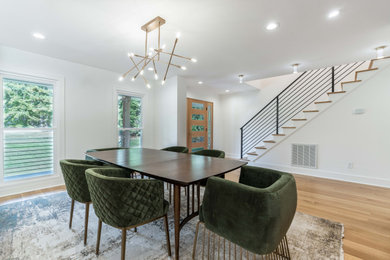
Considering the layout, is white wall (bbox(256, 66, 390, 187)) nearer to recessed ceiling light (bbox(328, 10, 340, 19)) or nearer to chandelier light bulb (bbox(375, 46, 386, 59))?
chandelier light bulb (bbox(375, 46, 386, 59))

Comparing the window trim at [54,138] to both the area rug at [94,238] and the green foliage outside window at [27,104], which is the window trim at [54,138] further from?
the area rug at [94,238]

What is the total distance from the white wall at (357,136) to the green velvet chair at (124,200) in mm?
4225

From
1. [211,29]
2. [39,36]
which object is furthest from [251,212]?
[39,36]

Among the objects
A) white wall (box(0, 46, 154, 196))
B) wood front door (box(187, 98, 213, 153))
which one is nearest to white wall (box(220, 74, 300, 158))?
wood front door (box(187, 98, 213, 153))

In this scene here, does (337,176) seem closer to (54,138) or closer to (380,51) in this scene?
(380,51)

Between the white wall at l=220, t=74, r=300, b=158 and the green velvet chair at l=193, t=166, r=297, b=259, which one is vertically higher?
the white wall at l=220, t=74, r=300, b=158

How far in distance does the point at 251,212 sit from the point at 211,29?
7.19ft

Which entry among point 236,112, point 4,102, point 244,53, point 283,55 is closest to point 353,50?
point 283,55

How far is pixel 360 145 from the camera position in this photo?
3666 mm

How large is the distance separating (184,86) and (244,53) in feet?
6.24

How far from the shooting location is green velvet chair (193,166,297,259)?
1.06 meters

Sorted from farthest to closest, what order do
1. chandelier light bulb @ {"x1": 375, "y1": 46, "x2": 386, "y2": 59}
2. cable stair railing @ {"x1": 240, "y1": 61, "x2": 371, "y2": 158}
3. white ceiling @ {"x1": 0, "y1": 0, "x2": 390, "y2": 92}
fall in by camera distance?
cable stair railing @ {"x1": 240, "y1": 61, "x2": 371, "y2": 158} → chandelier light bulb @ {"x1": 375, "y1": 46, "x2": 386, "y2": 59} → white ceiling @ {"x1": 0, "y1": 0, "x2": 390, "y2": 92}

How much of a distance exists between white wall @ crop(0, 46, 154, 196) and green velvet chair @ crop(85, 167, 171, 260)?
8.97 feet

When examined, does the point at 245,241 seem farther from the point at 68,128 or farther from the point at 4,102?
the point at 4,102
